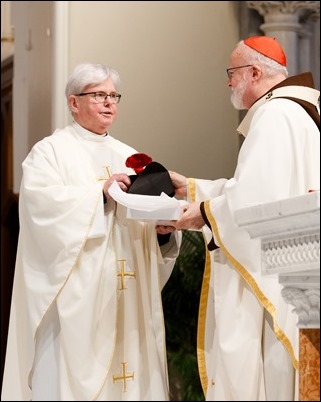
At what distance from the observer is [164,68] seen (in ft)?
32.8

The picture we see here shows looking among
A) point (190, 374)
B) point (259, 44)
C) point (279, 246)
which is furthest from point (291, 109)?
point (190, 374)

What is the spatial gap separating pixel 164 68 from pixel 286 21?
4.03ft

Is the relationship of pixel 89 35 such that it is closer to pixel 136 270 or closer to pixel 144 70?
pixel 144 70

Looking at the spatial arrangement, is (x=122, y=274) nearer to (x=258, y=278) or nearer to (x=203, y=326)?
(x=203, y=326)

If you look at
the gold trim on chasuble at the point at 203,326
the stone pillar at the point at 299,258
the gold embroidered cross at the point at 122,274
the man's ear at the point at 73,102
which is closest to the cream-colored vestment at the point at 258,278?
the gold trim on chasuble at the point at 203,326

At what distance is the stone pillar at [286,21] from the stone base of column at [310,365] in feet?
19.1

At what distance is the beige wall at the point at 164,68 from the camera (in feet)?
31.4

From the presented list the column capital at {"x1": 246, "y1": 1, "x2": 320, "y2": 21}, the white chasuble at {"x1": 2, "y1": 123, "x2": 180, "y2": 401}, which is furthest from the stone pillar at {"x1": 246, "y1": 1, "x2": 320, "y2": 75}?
the white chasuble at {"x1": 2, "y1": 123, "x2": 180, "y2": 401}

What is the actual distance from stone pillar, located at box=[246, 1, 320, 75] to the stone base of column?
582 centimetres

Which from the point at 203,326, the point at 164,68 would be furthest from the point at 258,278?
the point at 164,68

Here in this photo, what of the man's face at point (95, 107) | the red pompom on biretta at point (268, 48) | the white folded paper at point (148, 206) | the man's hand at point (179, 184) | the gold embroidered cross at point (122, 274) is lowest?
the gold embroidered cross at point (122, 274)

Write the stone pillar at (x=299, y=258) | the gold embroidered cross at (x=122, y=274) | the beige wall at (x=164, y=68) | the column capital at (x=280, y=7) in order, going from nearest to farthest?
the stone pillar at (x=299, y=258), the gold embroidered cross at (x=122, y=274), the beige wall at (x=164, y=68), the column capital at (x=280, y=7)

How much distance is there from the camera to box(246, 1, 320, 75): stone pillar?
33.6 feet

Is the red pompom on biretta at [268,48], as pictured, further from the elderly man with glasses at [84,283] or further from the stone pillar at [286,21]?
Answer: the stone pillar at [286,21]
